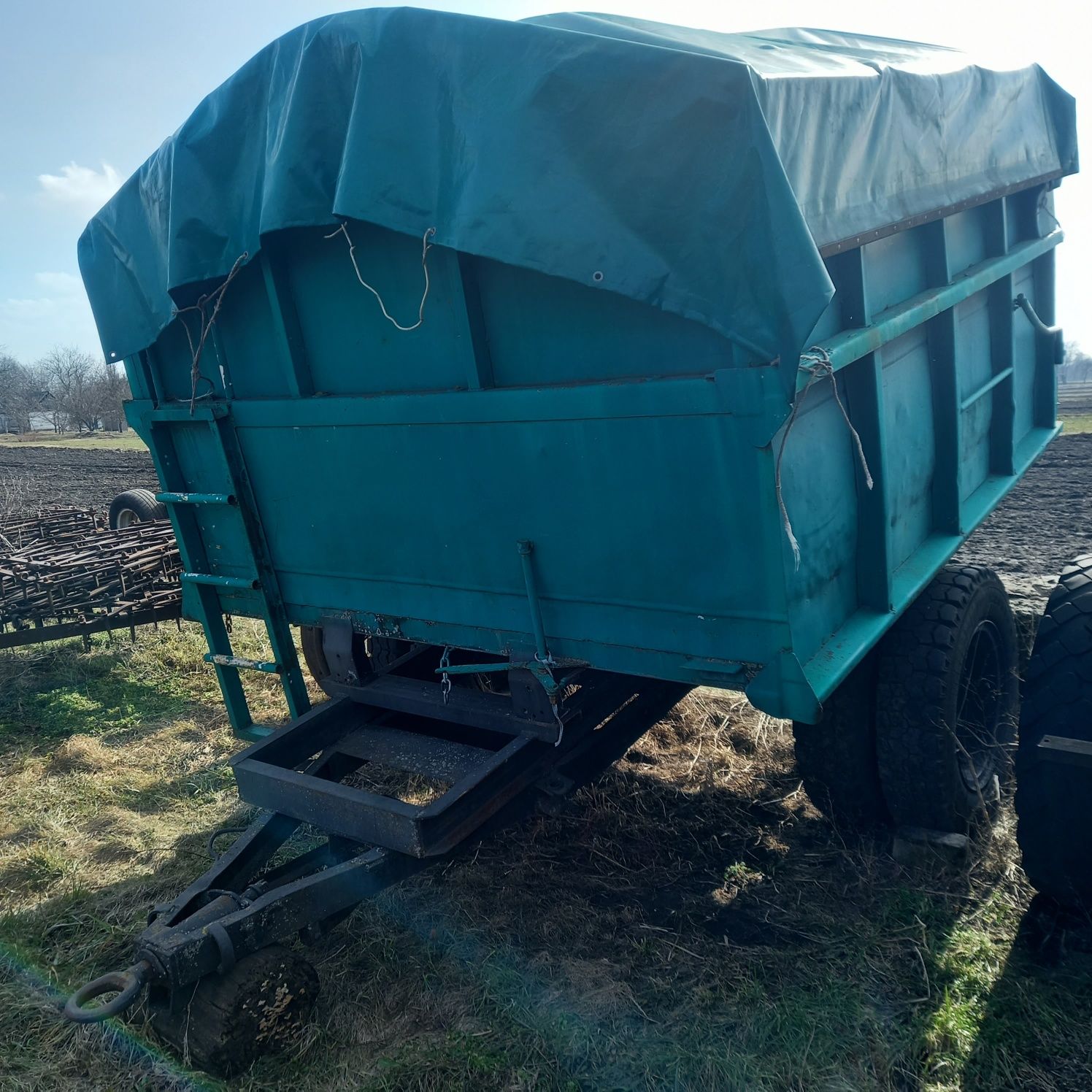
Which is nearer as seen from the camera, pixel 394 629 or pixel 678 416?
pixel 678 416

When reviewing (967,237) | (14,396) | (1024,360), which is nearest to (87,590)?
(967,237)

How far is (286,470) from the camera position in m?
3.67

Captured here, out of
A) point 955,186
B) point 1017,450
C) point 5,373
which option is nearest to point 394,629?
point 955,186

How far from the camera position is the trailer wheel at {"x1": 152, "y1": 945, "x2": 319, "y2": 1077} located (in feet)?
8.81

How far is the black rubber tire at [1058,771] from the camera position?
3.04m

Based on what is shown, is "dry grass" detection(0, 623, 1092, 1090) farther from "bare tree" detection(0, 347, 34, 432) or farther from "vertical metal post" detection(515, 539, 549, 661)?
"bare tree" detection(0, 347, 34, 432)

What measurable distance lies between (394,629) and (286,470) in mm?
798

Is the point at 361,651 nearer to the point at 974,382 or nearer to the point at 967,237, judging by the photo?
the point at 974,382

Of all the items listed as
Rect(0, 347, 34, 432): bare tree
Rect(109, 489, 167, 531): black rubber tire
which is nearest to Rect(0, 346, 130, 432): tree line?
Rect(0, 347, 34, 432): bare tree

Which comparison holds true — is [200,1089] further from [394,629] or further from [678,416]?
[678,416]

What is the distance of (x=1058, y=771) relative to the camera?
122 inches

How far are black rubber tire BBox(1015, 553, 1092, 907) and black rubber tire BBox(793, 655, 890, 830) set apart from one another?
54 cm

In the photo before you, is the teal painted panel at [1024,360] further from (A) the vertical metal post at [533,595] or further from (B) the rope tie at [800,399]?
(A) the vertical metal post at [533,595]

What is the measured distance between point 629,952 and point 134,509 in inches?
255
